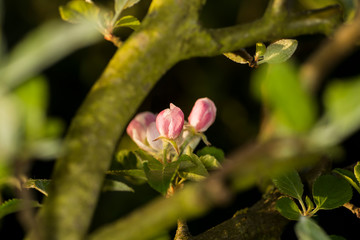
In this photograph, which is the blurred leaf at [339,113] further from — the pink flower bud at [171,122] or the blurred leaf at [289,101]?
the pink flower bud at [171,122]

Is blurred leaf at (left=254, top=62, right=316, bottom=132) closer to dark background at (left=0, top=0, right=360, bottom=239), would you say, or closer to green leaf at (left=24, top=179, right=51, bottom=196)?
green leaf at (left=24, top=179, right=51, bottom=196)

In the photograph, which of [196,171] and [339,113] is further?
[196,171]

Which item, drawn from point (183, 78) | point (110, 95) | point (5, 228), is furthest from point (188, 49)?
point (183, 78)

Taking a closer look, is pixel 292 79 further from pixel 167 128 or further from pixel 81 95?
pixel 81 95

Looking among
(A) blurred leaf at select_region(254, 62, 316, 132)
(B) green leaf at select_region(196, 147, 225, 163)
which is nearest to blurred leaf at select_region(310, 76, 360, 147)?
(A) blurred leaf at select_region(254, 62, 316, 132)

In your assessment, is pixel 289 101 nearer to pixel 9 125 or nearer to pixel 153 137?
pixel 9 125

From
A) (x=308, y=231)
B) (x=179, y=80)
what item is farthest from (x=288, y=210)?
(x=179, y=80)
